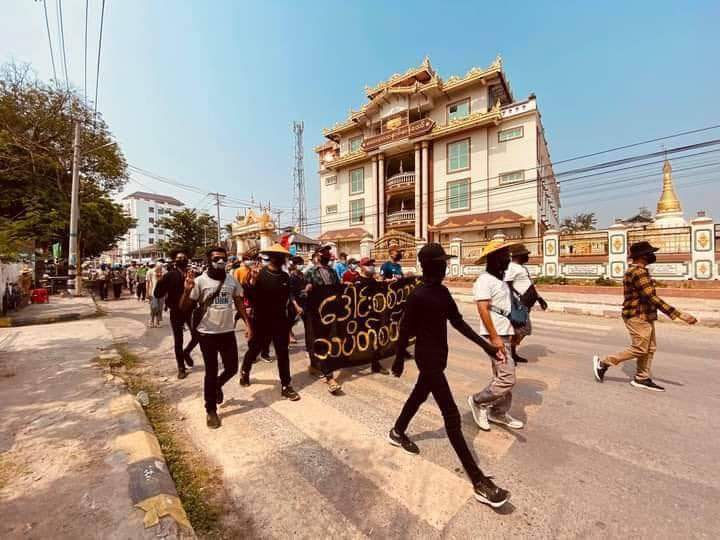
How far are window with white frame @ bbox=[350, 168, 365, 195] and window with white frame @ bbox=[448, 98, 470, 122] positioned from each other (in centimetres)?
888

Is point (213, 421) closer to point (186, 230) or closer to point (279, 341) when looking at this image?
point (279, 341)

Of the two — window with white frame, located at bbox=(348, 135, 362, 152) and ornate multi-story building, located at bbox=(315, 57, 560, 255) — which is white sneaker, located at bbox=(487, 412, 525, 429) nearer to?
ornate multi-story building, located at bbox=(315, 57, 560, 255)

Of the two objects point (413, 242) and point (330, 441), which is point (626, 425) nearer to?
point (330, 441)

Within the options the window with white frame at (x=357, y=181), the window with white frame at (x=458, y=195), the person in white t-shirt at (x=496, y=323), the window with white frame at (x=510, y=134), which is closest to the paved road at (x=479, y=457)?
the person in white t-shirt at (x=496, y=323)

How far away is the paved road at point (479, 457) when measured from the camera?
204 cm

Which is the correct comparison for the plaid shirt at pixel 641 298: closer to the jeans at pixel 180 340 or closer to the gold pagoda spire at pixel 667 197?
the jeans at pixel 180 340

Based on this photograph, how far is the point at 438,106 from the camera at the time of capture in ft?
88.7

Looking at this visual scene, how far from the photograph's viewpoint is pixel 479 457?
2.71m

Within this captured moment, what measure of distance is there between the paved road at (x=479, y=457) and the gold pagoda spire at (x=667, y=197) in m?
19.9

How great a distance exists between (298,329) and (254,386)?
162 inches

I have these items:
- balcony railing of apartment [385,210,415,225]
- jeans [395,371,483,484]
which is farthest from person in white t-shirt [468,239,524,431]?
balcony railing of apartment [385,210,415,225]

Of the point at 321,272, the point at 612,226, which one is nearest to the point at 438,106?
the point at 612,226

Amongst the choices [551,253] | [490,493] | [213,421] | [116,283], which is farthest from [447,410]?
[116,283]

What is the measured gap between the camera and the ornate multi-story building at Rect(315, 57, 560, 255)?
22547 millimetres
